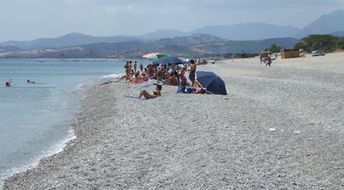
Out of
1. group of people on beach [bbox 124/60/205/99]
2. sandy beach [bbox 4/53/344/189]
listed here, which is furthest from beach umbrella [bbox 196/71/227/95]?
sandy beach [bbox 4/53/344/189]

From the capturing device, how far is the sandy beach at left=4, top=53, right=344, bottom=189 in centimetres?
967

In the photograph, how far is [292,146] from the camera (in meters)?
11.9

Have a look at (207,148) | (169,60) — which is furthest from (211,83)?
(207,148)

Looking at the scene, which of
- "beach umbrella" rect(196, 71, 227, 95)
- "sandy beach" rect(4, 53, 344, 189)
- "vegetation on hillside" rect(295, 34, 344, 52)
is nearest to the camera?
"sandy beach" rect(4, 53, 344, 189)

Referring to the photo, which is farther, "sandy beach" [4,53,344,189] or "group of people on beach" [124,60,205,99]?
"group of people on beach" [124,60,205,99]

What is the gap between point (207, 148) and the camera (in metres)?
12.3

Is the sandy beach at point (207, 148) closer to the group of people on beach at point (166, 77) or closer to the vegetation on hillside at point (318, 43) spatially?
the group of people on beach at point (166, 77)

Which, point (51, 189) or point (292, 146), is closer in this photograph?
point (51, 189)

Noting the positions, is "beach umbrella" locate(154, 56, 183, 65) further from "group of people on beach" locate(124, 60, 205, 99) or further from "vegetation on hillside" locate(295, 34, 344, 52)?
"vegetation on hillside" locate(295, 34, 344, 52)

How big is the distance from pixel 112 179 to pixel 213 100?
1236 centimetres

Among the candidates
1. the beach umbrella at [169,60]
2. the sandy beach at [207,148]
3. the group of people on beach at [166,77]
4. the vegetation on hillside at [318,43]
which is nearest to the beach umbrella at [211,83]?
the group of people on beach at [166,77]

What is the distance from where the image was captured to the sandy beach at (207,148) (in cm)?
967

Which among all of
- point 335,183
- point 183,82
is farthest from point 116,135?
point 183,82

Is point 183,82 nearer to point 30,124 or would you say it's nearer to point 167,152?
point 30,124
